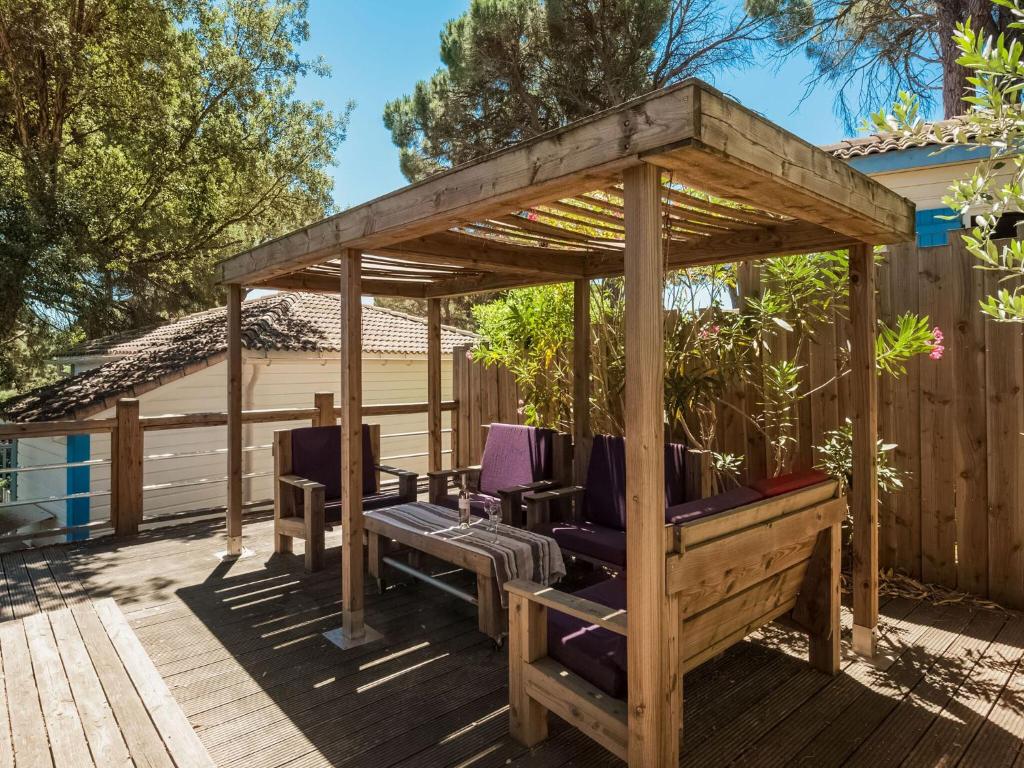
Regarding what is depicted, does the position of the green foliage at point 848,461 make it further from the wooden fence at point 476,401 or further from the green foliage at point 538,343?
the wooden fence at point 476,401

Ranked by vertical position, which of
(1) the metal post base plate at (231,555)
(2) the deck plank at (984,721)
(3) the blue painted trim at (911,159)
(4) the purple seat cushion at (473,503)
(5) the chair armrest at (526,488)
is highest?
(3) the blue painted trim at (911,159)

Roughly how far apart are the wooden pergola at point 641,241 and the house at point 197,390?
4.06 meters

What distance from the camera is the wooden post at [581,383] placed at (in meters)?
4.49

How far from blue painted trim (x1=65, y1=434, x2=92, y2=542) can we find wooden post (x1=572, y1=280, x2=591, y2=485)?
7.58 meters

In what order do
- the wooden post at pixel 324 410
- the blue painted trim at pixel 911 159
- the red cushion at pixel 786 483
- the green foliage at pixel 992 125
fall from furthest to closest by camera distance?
the wooden post at pixel 324 410 < the blue painted trim at pixel 911 159 < the red cushion at pixel 786 483 < the green foliage at pixel 992 125

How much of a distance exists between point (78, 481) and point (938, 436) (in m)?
10.2

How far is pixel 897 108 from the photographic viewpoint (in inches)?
81.2

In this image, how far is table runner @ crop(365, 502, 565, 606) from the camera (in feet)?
10.1

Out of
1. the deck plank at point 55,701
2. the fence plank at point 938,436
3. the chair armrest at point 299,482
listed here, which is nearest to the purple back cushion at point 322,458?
the chair armrest at point 299,482

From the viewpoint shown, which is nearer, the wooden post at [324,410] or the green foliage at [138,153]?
the wooden post at [324,410]

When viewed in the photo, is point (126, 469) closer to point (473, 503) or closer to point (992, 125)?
point (473, 503)

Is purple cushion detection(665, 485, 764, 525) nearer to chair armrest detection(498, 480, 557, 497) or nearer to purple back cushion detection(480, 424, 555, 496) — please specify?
chair armrest detection(498, 480, 557, 497)

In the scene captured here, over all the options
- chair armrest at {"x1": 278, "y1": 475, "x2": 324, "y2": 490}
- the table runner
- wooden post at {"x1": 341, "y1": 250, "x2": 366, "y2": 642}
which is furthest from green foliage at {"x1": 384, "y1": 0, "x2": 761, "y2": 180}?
the table runner

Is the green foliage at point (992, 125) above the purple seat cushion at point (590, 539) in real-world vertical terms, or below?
above
